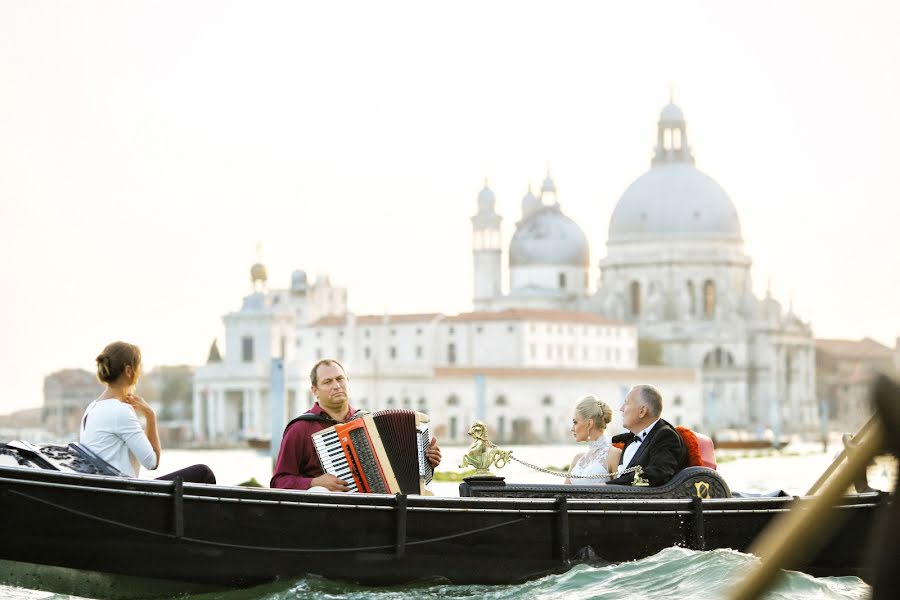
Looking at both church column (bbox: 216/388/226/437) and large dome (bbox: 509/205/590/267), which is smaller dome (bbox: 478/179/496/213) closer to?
large dome (bbox: 509/205/590/267)

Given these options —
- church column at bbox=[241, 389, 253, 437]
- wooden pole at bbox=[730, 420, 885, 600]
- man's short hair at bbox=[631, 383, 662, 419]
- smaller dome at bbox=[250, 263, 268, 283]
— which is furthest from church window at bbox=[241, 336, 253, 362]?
wooden pole at bbox=[730, 420, 885, 600]

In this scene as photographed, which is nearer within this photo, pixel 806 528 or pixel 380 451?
pixel 806 528

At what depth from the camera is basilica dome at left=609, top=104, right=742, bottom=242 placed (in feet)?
339

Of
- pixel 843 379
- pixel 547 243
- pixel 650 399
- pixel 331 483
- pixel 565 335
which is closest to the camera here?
pixel 331 483

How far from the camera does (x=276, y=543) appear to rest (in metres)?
8.41

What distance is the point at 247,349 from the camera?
92750 millimetres

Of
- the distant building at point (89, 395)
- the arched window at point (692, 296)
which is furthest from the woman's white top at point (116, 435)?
the arched window at point (692, 296)

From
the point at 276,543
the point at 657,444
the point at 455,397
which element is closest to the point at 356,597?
the point at 276,543

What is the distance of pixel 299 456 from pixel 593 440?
164 centimetres

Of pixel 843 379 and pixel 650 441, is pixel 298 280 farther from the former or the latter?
pixel 650 441

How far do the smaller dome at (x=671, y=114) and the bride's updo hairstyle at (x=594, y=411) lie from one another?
99469 mm

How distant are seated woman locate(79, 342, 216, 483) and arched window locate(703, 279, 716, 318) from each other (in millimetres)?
98397

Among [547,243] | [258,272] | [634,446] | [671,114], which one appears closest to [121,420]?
[634,446]

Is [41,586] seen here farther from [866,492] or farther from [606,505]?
[866,492]
